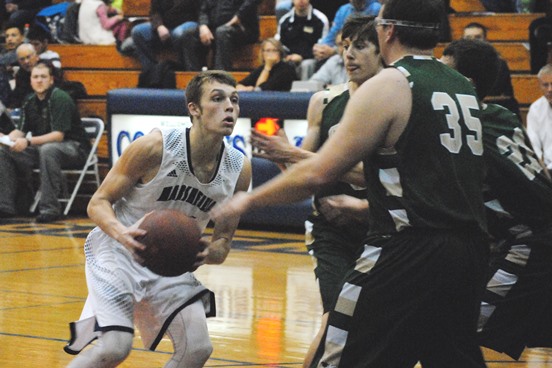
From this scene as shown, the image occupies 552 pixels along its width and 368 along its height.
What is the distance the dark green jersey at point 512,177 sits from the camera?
456cm

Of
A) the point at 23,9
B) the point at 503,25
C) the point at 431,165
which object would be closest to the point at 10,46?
the point at 23,9

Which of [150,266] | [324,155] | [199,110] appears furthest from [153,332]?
[324,155]

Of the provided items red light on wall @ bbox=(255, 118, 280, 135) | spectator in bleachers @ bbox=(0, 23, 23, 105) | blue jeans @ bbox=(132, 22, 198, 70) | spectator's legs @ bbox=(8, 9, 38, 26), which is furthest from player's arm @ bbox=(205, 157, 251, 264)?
spectator's legs @ bbox=(8, 9, 38, 26)

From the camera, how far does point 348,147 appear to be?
3234mm

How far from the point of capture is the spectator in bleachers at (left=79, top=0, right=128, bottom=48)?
15.2 meters

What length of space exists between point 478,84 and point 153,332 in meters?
1.73

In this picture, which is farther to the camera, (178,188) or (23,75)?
(23,75)

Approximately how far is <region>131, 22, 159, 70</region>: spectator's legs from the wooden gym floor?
11.0 ft

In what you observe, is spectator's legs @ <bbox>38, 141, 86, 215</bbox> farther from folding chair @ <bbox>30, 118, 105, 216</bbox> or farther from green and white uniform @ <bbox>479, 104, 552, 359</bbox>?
green and white uniform @ <bbox>479, 104, 552, 359</bbox>

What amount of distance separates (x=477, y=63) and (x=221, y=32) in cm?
922

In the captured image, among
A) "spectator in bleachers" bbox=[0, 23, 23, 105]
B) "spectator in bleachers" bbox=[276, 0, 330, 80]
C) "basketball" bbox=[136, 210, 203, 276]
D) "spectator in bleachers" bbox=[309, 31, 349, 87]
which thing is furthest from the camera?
"spectator in bleachers" bbox=[0, 23, 23, 105]

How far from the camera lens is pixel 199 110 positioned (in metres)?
4.77

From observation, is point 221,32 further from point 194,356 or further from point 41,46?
point 194,356

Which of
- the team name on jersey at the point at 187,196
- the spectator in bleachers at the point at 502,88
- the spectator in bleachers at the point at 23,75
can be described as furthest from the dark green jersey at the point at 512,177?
the spectator in bleachers at the point at 23,75
